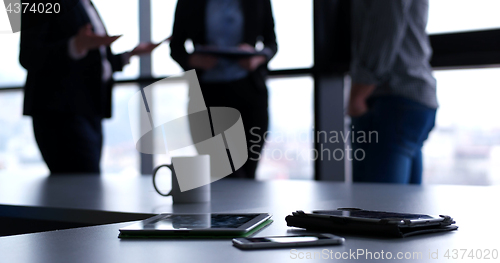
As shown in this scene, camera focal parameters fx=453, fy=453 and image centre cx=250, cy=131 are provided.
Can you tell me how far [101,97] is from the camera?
1.99m

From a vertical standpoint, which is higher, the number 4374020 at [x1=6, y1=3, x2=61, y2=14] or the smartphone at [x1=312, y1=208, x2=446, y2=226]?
the number 4374020 at [x1=6, y1=3, x2=61, y2=14]

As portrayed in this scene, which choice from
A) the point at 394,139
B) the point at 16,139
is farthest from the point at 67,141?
the point at 16,139

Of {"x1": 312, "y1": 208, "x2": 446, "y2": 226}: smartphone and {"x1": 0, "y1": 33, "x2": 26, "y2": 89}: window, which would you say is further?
{"x1": 0, "y1": 33, "x2": 26, "y2": 89}: window

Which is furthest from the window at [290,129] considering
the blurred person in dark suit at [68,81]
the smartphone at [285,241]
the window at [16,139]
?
the smartphone at [285,241]

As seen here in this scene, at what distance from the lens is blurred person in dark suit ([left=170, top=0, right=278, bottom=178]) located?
217 centimetres

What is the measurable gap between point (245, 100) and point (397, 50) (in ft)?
2.78

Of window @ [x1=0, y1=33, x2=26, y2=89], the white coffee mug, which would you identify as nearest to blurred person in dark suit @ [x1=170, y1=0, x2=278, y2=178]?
the white coffee mug

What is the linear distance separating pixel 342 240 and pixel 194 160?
0.49m

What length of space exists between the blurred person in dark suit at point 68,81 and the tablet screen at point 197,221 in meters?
1.24

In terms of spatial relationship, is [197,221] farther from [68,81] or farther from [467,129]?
[467,129]

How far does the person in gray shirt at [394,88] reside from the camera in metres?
1.47

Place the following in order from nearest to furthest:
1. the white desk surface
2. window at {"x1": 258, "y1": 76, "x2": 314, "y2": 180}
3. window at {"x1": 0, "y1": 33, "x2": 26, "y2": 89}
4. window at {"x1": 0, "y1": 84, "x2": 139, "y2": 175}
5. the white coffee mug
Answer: the white desk surface < the white coffee mug < window at {"x1": 258, "y1": 76, "x2": 314, "y2": 180} < window at {"x1": 0, "y1": 84, "x2": 139, "y2": 175} < window at {"x1": 0, "y1": 33, "x2": 26, "y2": 89}

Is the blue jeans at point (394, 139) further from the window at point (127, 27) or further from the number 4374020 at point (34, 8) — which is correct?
the window at point (127, 27)

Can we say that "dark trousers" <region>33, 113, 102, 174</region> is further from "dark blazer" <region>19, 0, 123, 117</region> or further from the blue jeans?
the blue jeans
